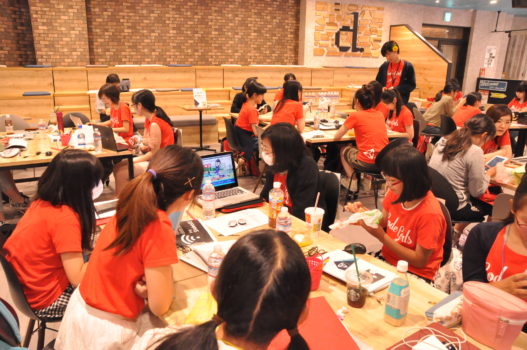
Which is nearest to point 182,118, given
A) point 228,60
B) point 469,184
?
point 228,60

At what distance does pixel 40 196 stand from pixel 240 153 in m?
4.17

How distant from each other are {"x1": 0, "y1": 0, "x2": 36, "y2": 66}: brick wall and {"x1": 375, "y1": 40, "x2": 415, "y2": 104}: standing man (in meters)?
6.53

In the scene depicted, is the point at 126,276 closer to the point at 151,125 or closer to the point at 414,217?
the point at 414,217

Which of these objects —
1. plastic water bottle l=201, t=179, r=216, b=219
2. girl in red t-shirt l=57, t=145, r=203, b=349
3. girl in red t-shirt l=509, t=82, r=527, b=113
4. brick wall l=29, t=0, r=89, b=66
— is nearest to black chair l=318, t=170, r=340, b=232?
plastic water bottle l=201, t=179, r=216, b=219

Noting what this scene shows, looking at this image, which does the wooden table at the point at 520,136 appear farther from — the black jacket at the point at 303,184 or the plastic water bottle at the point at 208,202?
the plastic water bottle at the point at 208,202

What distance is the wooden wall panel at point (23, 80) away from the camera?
7004 millimetres

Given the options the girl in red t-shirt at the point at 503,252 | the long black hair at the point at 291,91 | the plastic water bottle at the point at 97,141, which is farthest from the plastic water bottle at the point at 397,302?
the long black hair at the point at 291,91

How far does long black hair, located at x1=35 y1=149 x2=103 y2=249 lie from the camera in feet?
6.28

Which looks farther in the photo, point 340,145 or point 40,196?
point 340,145

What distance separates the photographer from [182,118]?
26.2ft

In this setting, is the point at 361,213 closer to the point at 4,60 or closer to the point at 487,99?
the point at 4,60

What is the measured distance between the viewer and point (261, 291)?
3.31ft

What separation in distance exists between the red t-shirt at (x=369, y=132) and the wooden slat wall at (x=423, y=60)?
6616 mm

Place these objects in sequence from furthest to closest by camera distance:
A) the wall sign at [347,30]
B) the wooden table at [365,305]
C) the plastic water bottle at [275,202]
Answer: the wall sign at [347,30]
the plastic water bottle at [275,202]
the wooden table at [365,305]
